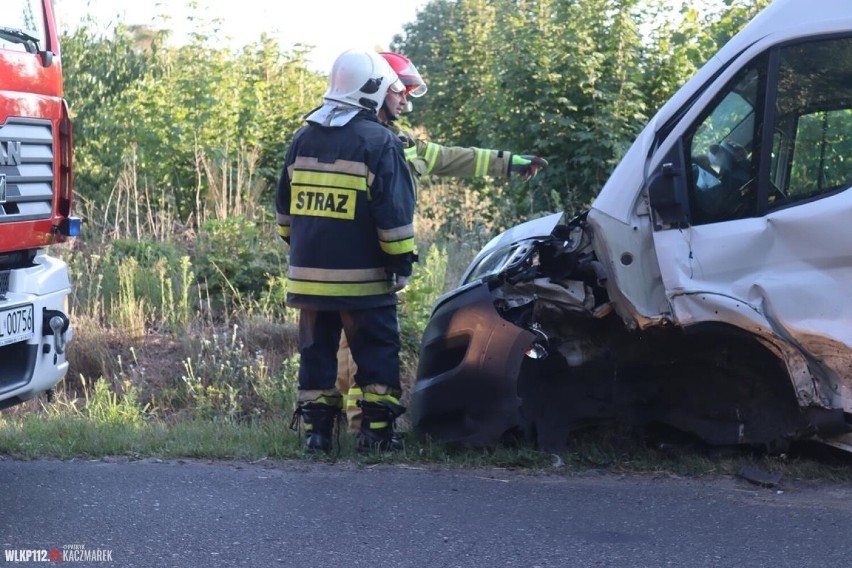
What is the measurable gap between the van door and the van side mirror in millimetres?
10

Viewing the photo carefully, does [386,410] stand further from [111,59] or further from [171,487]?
[111,59]

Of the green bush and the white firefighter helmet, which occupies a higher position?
the white firefighter helmet

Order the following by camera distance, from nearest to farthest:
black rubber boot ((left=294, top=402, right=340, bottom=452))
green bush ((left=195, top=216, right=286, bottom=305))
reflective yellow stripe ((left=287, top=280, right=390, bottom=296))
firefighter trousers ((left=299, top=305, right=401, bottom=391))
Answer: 1. reflective yellow stripe ((left=287, top=280, right=390, bottom=296))
2. firefighter trousers ((left=299, top=305, right=401, bottom=391))
3. black rubber boot ((left=294, top=402, right=340, bottom=452))
4. green bush ((left=195, top=216, right=286, bottom=305))

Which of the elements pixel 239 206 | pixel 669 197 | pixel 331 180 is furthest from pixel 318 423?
pixel 239 206

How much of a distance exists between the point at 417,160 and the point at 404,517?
234 centimetres

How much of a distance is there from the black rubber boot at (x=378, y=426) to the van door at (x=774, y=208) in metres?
1.51

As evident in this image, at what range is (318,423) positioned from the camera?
5.27m

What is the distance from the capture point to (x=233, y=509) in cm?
439

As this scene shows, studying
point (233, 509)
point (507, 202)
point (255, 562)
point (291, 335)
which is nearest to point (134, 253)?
point (291, 335)

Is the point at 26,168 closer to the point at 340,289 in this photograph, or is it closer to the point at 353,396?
the point at 340,289

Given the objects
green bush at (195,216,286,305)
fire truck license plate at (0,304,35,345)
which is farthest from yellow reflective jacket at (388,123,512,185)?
green bush at (195,216,286,305)

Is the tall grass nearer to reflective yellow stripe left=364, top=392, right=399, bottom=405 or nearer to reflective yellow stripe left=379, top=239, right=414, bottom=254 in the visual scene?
reflective yellow stripe left=364, top=392, right=399, bottom=405

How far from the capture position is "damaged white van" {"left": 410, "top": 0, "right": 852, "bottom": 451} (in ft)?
14.6

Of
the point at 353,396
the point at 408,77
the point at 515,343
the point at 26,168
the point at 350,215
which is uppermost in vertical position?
the point at 408,77
